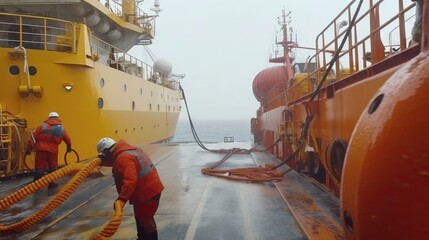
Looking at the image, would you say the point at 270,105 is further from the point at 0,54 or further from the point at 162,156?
the point at 0,54

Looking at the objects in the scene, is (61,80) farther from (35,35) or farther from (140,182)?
(140,182)

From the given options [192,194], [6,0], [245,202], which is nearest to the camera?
[245,202]

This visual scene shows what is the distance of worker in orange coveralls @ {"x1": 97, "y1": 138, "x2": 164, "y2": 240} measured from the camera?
3.41 m

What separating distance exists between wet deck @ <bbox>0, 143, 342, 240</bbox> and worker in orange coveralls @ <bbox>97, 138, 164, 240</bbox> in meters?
0.76

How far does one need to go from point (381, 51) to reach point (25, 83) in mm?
7985

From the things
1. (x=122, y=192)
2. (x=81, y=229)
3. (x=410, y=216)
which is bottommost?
(x=81, y=229)

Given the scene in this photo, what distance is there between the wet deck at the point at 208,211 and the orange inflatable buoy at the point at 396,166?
265cm

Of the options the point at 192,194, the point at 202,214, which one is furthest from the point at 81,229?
the point at 192,194

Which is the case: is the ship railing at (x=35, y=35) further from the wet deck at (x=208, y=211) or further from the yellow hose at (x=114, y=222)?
the yellow hose at (x=114, y=222)

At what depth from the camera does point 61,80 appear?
916 centimetres

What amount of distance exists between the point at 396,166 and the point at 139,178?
8.47ft

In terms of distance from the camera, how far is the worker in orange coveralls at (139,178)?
3410 millimetres

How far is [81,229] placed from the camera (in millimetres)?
4586

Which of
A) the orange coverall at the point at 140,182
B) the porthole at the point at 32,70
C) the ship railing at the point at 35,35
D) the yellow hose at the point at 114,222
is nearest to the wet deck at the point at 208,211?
the orange coverall at the point at 140,182
